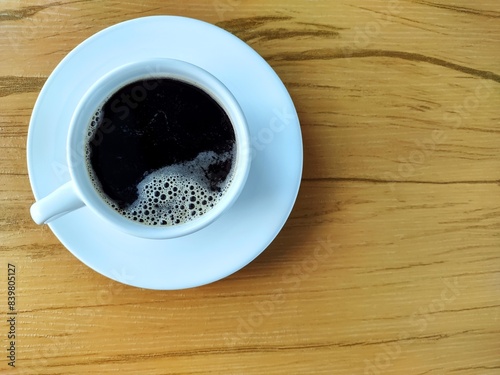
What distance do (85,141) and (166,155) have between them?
12 cm

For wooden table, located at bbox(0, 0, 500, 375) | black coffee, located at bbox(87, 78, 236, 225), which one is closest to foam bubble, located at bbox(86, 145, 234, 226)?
black coffee, located at bbox(87, 78, 236, 225)

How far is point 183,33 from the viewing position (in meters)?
0.83

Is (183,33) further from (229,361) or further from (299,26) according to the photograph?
(229,361)

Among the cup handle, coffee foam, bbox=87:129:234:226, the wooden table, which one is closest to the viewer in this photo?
the cup handle

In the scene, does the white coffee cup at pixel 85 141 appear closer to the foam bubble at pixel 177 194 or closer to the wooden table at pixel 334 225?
the foam bubble at pixel 177 194

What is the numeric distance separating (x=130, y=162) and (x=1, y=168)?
0.91ft

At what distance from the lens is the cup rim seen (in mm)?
731

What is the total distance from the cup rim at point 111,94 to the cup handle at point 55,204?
0.04 ft

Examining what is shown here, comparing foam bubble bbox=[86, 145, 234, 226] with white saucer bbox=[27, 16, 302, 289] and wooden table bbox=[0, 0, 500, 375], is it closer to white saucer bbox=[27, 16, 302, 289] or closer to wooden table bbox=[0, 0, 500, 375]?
white saucer bbox=[27, 16, 302, 289]

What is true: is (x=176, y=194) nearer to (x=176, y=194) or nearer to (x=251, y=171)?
(x=176, y=194)

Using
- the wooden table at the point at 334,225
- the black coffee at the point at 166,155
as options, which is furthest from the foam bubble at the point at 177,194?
the wooden table at the point at 334,225

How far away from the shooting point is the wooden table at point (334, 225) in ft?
3.04

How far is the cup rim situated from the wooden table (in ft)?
0.72

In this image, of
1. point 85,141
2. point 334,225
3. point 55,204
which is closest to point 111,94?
point 85,141
